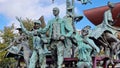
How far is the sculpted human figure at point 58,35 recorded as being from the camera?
11.1 meters

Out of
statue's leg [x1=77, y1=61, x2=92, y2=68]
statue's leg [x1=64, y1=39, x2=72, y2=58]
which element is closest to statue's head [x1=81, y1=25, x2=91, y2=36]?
statue's leg [x1=64, y1=39, x2=72, y2=58]

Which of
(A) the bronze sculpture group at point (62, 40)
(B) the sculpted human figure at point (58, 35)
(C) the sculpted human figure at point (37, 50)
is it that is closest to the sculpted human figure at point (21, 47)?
(A) the bronze sculpture group at point (62, 40)

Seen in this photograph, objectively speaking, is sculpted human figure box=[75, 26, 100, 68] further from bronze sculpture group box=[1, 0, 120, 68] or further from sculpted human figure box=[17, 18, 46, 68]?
sculpted human figure box=[17, 18, 46, 68]

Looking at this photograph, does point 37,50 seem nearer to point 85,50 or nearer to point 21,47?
point 85,50

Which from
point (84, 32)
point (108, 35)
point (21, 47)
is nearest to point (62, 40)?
point (84, 32)

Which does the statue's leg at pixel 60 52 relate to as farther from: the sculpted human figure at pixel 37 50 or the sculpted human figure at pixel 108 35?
the sculpted human figure at pixel 108 35

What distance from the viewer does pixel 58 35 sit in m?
11.1

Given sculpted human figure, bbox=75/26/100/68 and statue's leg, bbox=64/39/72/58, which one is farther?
statue's leg, bbox=64/39/72/58

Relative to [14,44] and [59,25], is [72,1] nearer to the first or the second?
[14,44]

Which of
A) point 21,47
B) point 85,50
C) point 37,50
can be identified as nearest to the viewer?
point 85,50

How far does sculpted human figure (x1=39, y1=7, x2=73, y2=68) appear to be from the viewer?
Answer: 11070 mm

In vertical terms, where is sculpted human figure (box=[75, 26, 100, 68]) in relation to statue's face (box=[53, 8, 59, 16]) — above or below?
below

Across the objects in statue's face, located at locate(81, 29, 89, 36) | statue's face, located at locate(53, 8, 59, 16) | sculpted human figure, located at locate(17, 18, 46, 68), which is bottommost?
sculpted human figure, located at locate(17, 18, 46, 68)

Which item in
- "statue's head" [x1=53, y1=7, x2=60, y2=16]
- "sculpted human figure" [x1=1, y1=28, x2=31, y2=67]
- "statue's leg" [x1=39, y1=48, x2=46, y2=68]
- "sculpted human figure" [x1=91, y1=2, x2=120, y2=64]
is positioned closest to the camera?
"statue's head" [x1=53, y1=7, x2=60, y2=16]
